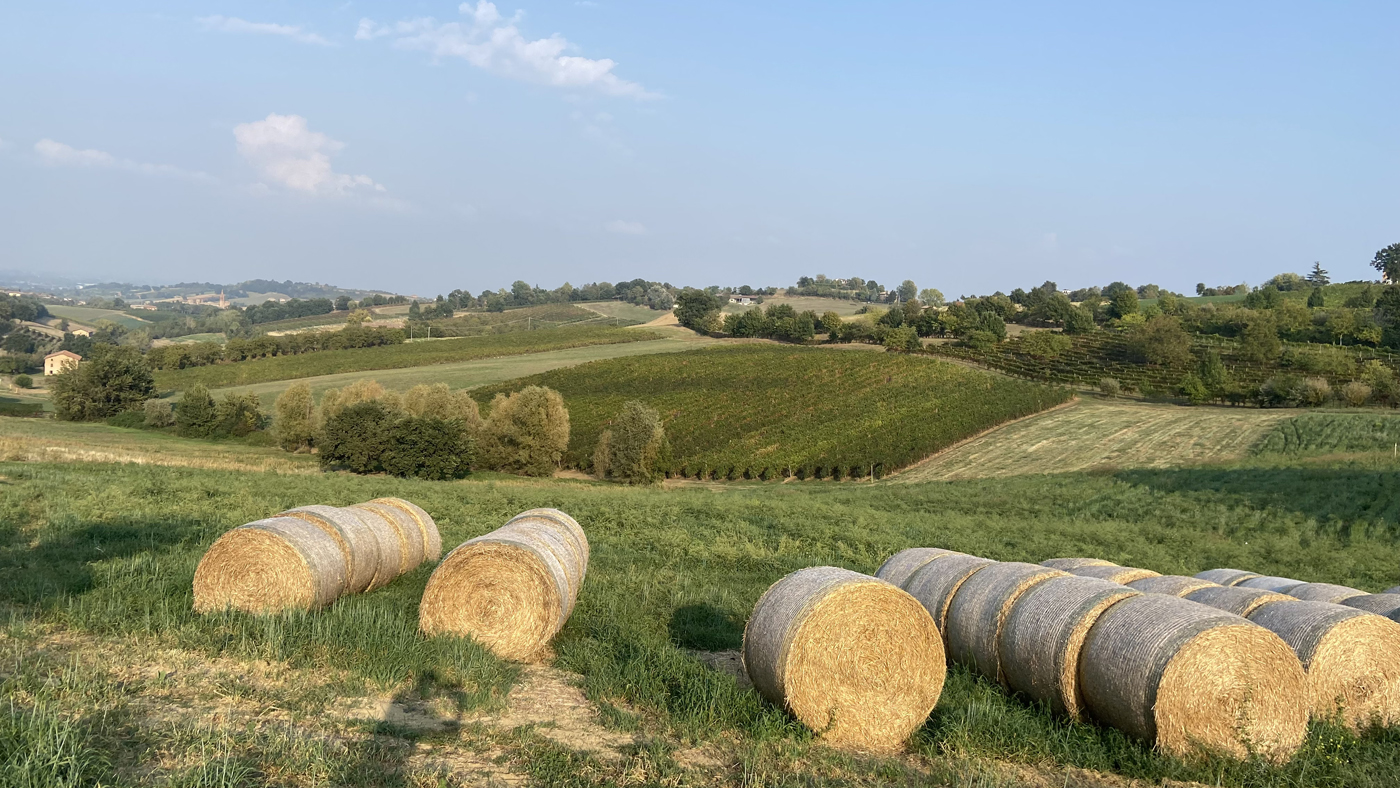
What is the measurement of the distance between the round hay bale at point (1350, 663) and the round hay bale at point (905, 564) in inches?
121

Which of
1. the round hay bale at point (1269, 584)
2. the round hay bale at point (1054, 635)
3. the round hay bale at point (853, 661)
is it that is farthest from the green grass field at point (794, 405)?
the round hay bale at point (853, 661)

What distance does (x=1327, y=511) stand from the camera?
2477cm

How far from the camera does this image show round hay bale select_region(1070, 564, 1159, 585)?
8977 millimetres

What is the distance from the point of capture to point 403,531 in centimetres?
1177

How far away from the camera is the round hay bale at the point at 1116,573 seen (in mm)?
8977

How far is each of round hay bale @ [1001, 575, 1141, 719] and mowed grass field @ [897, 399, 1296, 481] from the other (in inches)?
1443

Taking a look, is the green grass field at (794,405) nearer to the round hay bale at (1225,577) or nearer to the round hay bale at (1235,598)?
the round hay bale at (1225,577)

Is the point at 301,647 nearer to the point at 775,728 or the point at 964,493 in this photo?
the point at 775,728

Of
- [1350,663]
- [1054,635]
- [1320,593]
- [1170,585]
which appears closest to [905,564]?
[1054,635]

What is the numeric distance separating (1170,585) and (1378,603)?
2.28 meters

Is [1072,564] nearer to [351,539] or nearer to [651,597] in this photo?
[651,597]

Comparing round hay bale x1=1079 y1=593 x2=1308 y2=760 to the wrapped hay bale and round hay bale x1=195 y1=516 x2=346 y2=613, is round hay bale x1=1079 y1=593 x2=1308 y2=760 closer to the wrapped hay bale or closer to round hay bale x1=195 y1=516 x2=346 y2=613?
the wrapped hay bale

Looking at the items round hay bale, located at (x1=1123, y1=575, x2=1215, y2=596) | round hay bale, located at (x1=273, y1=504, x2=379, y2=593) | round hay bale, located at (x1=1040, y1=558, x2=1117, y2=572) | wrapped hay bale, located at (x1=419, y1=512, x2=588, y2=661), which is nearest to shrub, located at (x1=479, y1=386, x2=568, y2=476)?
round hay bale, located at (x1=273, y1=504, x2=379, y2=593)

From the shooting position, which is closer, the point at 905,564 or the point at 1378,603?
the point at 1378,603
